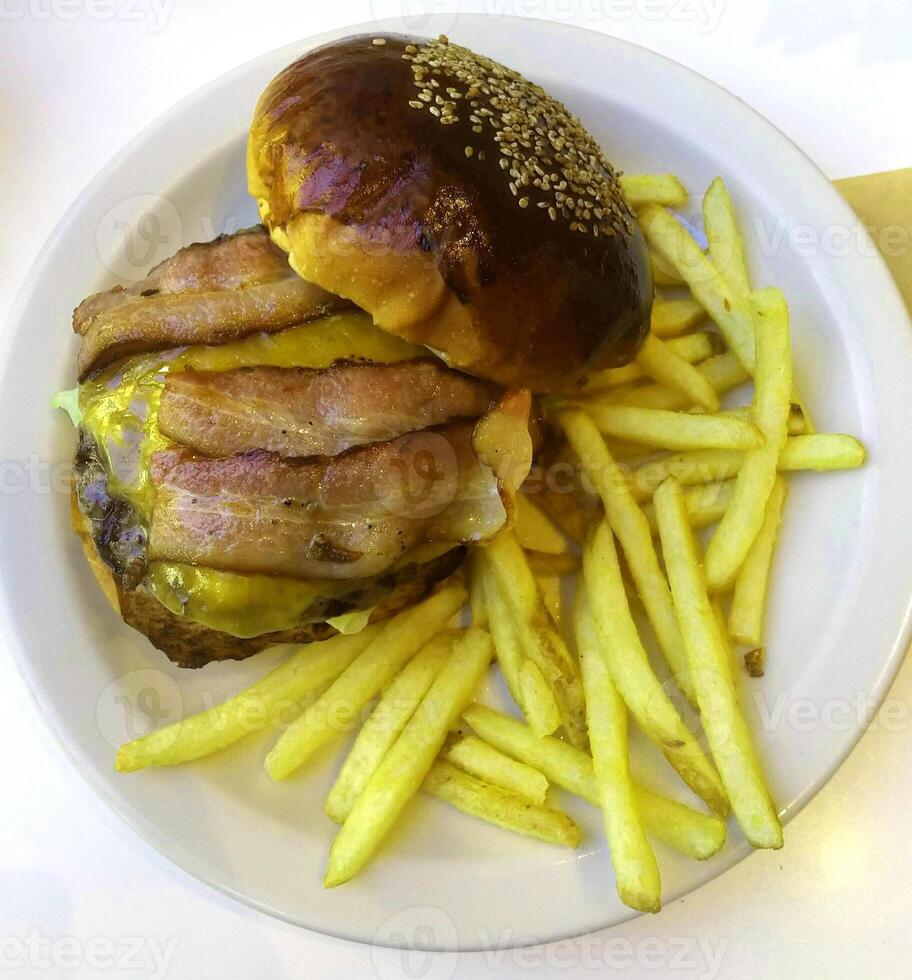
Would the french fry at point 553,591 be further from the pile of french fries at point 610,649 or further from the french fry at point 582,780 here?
the french fry at point 582,780

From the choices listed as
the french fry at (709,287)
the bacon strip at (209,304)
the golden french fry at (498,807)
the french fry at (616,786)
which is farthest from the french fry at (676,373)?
the golden french fry at (498,807)

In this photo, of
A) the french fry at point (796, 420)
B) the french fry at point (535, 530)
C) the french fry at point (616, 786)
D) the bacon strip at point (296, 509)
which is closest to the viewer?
the french fry at point (616, 786)

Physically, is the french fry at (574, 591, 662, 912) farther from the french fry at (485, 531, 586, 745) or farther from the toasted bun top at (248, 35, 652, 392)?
the toasted bun top at (248, 35, 652, 392)

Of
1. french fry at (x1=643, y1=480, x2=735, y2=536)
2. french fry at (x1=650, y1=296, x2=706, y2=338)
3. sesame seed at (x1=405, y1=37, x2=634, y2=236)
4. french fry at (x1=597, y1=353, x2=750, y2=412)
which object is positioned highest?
sesame seed at (x1=405, y1=37, x2=634, y2=236)

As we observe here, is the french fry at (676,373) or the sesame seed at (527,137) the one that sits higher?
the sesame seed at (527,137)

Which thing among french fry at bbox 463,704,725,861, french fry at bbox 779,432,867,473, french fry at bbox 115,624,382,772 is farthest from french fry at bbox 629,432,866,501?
french fry at bbox 115,624,382,772

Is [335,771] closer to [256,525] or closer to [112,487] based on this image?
[256,525]
